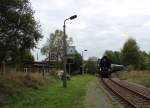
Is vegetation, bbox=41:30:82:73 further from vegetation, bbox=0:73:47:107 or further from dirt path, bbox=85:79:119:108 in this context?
dirt path, bbox=85:79:119:108

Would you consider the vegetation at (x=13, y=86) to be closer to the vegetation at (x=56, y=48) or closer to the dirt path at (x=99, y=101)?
the dirt path at (x=99, y=101)

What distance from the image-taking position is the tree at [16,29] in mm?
24266

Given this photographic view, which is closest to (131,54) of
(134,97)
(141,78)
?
(141,78)

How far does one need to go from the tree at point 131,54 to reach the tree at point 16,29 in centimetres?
8993

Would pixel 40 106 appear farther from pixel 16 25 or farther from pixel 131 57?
pixel 131 57

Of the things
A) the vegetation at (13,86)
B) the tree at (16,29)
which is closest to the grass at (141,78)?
the vegetation at (13,86)

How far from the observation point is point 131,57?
118000 mm

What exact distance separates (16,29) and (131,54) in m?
95.8

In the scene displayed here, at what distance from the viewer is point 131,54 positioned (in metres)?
119

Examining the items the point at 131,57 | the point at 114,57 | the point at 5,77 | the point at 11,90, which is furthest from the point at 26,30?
the point at 114,57

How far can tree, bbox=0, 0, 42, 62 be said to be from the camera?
955 inches

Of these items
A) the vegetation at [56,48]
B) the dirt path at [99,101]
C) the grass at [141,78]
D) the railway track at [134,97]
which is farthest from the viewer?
the vegetation at [56,48]

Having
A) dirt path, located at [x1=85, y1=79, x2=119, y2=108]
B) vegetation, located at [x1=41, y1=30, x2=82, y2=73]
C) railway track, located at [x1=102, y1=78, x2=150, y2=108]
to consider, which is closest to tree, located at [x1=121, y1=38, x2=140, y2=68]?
vegetation, located at [x1=41, y1=30, x2=82, y2=73]

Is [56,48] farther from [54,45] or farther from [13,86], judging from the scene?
[13,86]
